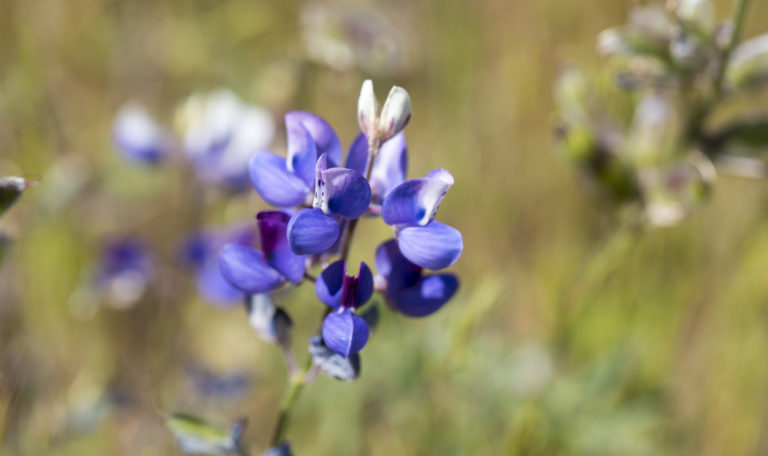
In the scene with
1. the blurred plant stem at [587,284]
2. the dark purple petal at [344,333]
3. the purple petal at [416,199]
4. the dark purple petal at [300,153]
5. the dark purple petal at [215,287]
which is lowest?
the dark purple petal at [344,333]

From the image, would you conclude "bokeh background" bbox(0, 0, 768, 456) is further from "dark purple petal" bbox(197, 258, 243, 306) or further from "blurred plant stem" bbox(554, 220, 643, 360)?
"dark purple petal" bbox(197, 258, 243, 306)

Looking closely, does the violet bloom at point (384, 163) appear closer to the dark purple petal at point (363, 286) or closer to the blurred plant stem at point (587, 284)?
the dark purple petal at point (363, 286)

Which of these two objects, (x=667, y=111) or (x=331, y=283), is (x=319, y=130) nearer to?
(x=331, y=283)

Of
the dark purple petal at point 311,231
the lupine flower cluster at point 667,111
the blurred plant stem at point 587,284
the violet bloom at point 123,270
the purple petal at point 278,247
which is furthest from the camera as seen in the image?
the violet bloom at point 123,270

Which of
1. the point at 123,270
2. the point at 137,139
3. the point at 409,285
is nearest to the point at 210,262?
the point at 123,270

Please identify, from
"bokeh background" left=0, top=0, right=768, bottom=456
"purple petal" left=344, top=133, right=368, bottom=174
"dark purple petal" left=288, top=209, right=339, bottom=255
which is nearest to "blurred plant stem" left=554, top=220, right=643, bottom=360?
"bokeh background" left=0, top=0, right=768, bottom=456

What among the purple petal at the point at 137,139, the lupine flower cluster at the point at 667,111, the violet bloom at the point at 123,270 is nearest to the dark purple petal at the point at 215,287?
the violet bloom at the point at 123,270
